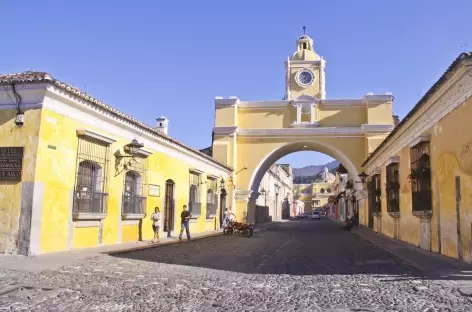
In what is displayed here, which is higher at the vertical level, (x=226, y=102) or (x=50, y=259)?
(x=226, y=102)

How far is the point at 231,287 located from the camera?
6.30m

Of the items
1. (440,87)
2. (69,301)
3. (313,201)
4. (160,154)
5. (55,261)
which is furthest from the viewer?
(313,201)

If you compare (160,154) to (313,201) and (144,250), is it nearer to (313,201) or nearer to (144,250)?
(144,250)

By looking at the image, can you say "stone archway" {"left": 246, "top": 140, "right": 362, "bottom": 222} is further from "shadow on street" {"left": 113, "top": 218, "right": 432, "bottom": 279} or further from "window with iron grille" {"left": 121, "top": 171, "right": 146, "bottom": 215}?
"shadow on street" {"left": 113, "top": 218, "right": 432, "bottom": 279}

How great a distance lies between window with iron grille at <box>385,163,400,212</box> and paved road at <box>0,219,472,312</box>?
635 cm

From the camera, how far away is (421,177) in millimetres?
11297

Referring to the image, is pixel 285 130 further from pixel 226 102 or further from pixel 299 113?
pixel 226 102

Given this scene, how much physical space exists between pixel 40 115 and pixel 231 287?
19.8ft

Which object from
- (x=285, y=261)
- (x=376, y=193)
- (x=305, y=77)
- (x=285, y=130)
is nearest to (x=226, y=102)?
(x=285, y=130)

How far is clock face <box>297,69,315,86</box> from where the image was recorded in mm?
29297

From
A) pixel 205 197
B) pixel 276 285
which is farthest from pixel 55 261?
pixel 205 197

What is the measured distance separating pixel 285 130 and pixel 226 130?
3716mm

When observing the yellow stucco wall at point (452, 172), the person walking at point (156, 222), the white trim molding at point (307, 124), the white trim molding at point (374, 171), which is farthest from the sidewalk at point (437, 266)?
the white trim molding at point (307, 124)

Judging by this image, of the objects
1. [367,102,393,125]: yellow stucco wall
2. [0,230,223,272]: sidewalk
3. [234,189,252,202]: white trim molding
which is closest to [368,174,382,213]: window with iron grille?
[367,102,393,125]: yellow stucco wall
